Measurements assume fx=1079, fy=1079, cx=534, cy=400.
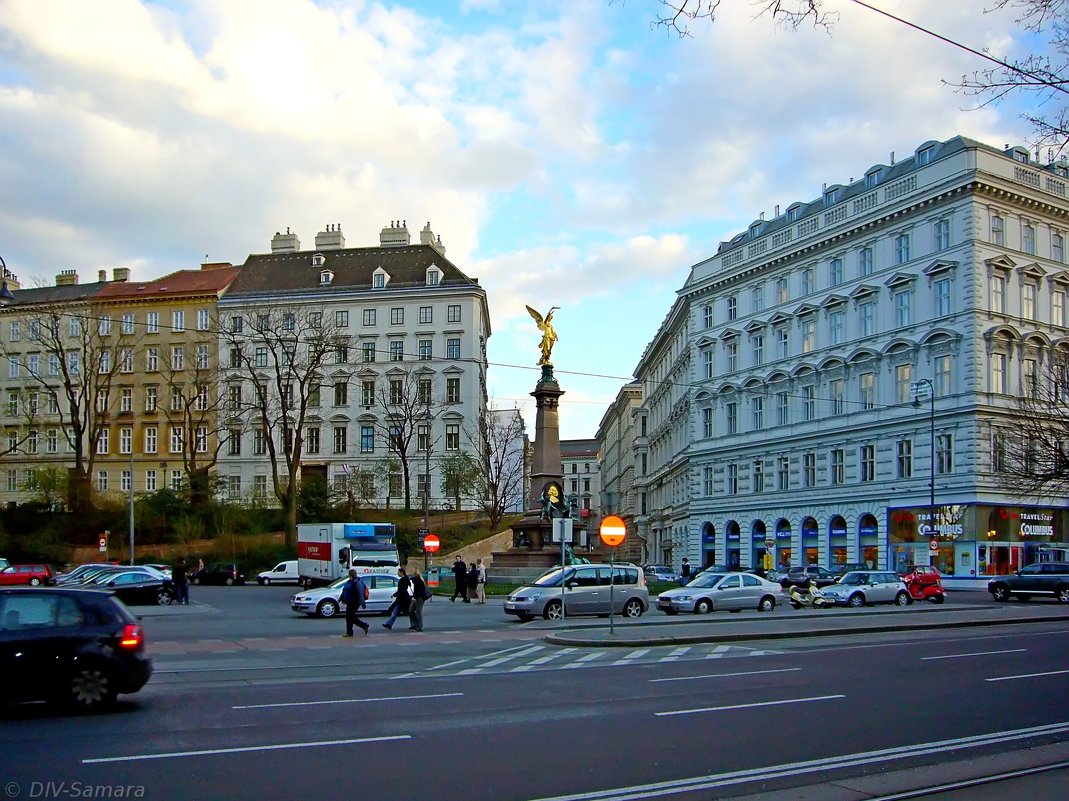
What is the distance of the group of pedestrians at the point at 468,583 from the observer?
142 ft

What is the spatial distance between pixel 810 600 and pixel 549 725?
29.5m

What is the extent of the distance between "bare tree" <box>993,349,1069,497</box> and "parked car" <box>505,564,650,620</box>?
49.4 feet

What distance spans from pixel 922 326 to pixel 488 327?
53284 millimetres

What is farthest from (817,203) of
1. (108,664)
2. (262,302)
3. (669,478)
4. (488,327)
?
(108,664)

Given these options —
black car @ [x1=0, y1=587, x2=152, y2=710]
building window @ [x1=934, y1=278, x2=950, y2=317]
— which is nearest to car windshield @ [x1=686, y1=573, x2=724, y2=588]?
black car @ [x1=0, y1=587, x2=152, y2=710]

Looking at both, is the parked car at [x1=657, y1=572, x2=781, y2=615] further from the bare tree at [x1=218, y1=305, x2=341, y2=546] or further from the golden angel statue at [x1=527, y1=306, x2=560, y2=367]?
the bare tree at [x1=218, y1=305, x2=341, y2=546]

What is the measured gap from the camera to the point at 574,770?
32.9ft

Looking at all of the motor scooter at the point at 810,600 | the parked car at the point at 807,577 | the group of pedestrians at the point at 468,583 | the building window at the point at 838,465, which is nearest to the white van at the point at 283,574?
the group of pedestrians at the point at 468,583

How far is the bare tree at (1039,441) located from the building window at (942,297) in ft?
17.7

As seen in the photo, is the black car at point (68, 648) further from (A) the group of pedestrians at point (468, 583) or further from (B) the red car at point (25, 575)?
(B) the red car at point (25, 575)

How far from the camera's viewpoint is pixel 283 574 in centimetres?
6375

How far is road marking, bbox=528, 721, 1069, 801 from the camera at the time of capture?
9117 millimetres

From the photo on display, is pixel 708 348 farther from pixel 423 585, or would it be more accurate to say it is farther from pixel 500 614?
pixel 423 585

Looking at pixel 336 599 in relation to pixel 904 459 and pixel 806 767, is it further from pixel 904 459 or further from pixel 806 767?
pixel 904 459
